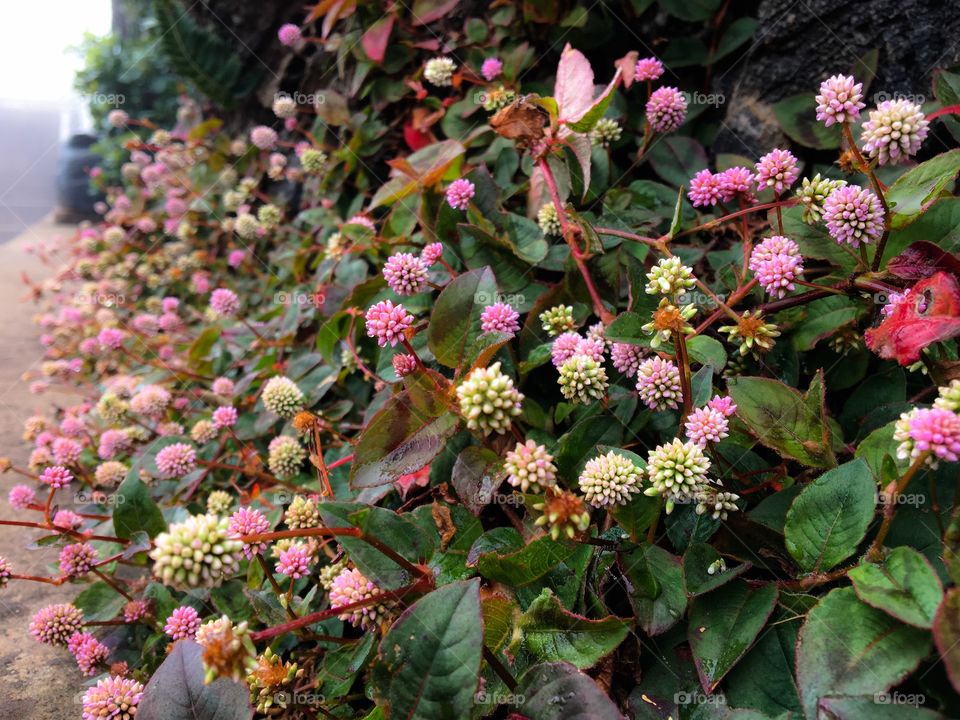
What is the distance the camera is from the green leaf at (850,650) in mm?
713

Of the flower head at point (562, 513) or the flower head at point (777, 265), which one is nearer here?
the flower head at point (562, 513)

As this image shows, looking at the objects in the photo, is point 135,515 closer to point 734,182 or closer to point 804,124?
point 734,182

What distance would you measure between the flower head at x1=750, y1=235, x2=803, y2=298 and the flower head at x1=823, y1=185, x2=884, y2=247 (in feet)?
0.22

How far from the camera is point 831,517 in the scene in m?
0.86

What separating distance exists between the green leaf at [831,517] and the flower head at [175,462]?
1276 millimetres

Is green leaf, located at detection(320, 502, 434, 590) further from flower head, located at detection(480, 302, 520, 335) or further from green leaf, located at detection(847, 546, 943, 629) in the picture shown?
green leaf, located at detection(847, 546, 943, 629)

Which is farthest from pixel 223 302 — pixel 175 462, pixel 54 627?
pixel 54 627

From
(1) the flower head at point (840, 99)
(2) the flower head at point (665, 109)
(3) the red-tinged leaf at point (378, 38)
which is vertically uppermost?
(3) the red-tinged leaf at point (378, 38)

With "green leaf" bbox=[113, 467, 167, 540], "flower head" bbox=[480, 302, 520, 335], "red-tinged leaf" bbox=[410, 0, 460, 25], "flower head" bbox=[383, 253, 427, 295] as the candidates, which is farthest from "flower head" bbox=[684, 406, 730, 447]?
"red-tinged leaf" bbox=[410, 0, 460, 25]

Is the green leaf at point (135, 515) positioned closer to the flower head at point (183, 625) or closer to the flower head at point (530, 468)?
the flower head at point (183, 625)

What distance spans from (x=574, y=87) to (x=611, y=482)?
885mm

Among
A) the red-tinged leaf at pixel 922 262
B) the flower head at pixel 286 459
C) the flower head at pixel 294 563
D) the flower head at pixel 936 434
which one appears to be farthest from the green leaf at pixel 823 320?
the flower head at pixel 286 459

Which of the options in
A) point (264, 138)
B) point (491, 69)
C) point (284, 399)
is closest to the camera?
point (284, 399)

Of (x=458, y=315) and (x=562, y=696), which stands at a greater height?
(x=458, y=315)
